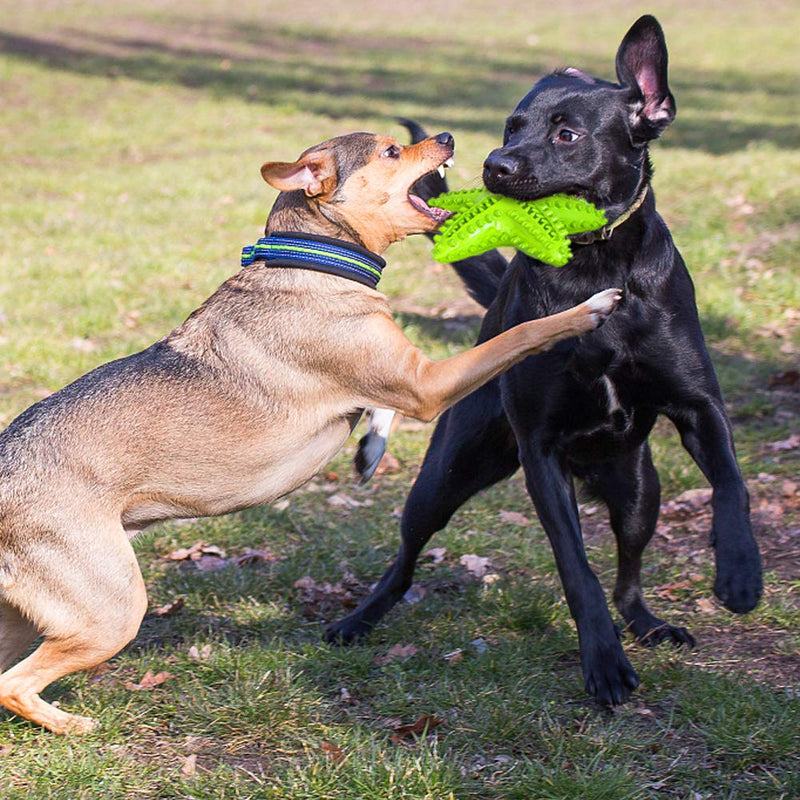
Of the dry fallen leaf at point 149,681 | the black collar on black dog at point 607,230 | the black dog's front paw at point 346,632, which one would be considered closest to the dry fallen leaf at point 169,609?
the dry fallen leaf at point 149,681

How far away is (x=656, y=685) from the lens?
4.05 metres

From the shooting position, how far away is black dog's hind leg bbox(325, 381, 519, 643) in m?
4.56

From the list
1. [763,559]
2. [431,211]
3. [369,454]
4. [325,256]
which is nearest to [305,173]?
[325,256]

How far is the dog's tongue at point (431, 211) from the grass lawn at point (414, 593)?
0.53 metres

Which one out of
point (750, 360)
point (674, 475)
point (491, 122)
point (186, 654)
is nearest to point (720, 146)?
point (491, 122)

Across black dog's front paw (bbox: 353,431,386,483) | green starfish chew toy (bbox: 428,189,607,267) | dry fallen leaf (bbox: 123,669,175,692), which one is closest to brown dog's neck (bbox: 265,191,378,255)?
green starfish chew toy (bbox: 428,189,607,267)

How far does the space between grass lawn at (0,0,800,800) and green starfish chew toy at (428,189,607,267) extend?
80 cm

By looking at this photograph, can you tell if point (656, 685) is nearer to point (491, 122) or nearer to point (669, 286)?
point (669, 286)

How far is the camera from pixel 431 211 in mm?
4523

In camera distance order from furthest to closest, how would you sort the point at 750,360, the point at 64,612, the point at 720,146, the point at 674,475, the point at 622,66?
1. the point at 720,146
2. the point at 750,360
3. the point at 674,475
4. the point at 622,66
5. the point at 64,612

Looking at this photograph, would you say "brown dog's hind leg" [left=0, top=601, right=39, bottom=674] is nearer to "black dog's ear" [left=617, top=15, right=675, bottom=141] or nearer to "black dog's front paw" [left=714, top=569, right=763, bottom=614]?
"black dog's front paw" [left=714, top=569, right=763, bottom=614]

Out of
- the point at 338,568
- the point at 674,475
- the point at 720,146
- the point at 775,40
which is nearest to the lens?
the point at 338,568

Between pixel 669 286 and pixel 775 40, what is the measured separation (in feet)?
72.8

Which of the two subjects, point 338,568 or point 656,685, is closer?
point 656,685
